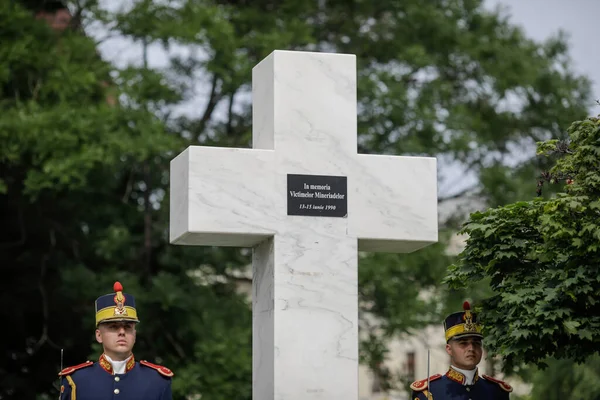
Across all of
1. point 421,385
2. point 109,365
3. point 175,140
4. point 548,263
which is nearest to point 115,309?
point 109,365

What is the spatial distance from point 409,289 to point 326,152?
33.4 ft

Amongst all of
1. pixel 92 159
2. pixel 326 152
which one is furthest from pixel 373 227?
pixel 92 159

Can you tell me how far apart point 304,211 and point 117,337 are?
151 cm

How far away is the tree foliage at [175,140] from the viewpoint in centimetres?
1711

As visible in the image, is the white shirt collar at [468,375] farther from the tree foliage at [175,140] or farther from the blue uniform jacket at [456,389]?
the tree foliage at [175,140]

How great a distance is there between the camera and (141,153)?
16.8m

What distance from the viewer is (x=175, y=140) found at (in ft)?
57.1

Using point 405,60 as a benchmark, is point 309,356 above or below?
below

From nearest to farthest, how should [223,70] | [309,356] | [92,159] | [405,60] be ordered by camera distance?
[309,356] → [92,159] → [223,70] → [405,60]

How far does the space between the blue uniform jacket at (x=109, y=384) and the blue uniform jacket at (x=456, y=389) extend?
64.6 inches

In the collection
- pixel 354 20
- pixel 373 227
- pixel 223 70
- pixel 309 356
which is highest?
pixel 354 20

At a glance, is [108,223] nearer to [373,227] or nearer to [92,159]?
[92,159]

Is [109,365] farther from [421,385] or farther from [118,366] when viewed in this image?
[421,385]

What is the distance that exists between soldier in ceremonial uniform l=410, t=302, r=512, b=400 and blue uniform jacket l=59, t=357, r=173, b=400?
1.65m
